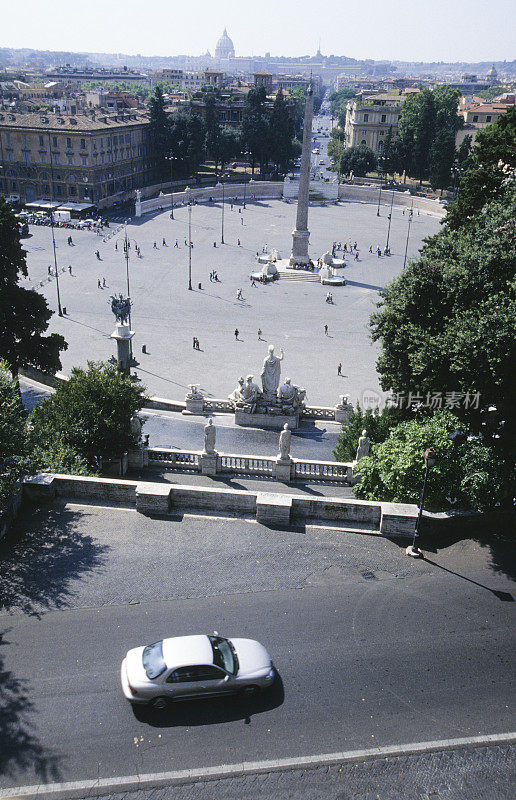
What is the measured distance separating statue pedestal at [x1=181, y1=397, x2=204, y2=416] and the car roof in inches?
767

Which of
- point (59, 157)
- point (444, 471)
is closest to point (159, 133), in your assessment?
point (59, 157)

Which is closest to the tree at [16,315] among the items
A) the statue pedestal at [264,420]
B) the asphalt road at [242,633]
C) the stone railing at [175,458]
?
the statue pedestal at [264,420]

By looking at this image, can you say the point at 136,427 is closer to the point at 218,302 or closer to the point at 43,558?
the point at 43,558

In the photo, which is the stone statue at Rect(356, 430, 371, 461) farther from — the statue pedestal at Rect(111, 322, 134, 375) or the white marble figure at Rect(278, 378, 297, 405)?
the statue pedestal at Rect(111, 322, 134, 375)

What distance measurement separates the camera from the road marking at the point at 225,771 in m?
9.85

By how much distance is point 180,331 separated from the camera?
46406mm

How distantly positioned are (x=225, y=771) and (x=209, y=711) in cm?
113

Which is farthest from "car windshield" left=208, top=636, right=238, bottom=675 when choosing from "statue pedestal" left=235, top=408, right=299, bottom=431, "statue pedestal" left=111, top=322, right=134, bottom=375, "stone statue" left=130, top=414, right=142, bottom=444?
"statue pedestal" left=111, top=322, right=134, bottom=375

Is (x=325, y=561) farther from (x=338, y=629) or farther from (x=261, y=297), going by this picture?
(x=261, y=297)

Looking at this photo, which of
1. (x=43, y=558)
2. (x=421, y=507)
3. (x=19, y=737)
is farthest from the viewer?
(x=421, y=507)

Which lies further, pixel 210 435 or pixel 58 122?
pixel 58 122

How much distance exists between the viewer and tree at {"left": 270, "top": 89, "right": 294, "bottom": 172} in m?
101

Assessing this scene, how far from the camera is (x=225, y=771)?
10.2 m

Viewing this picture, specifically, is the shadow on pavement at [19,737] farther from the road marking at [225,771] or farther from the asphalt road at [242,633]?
the road marking at [225,771]
